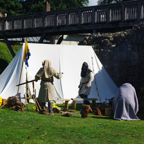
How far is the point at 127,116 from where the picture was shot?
6.14 m

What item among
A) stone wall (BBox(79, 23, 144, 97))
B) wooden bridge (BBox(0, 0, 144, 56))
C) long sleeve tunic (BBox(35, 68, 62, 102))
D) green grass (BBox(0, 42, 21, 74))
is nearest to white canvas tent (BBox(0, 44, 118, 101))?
stone wall (BBox(79, 23, 144, 97))

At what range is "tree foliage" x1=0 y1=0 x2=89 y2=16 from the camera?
2912 cm

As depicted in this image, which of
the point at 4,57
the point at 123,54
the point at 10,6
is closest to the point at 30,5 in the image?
the point at 10,6

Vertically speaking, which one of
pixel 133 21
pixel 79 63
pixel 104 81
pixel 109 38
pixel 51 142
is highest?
pixel 133 21

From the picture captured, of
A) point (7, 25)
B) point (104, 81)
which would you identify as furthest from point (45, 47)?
point (7, 25)

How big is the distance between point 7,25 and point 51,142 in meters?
15.0

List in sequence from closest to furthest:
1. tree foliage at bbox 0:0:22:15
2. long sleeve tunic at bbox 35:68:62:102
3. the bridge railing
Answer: long sleeve tunic at bbox 35:68:62:102 → the bridge railing → tree foliage at bbox 0:0:22:15

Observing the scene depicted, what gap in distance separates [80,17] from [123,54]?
445 cm

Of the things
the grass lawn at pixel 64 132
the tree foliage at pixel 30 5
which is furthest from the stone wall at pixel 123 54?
the tree foliage at pixel 30 5

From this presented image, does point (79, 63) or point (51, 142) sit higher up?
point (79, 63)

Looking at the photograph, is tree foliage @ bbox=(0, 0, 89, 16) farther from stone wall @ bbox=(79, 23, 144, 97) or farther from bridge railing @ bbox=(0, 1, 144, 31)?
stone wall @ bbox=(79, 23, 144, 97)

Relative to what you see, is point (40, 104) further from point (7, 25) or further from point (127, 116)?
point (7, 25)

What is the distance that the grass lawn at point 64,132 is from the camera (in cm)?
410

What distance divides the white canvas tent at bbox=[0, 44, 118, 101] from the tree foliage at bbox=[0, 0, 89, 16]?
19801mm
